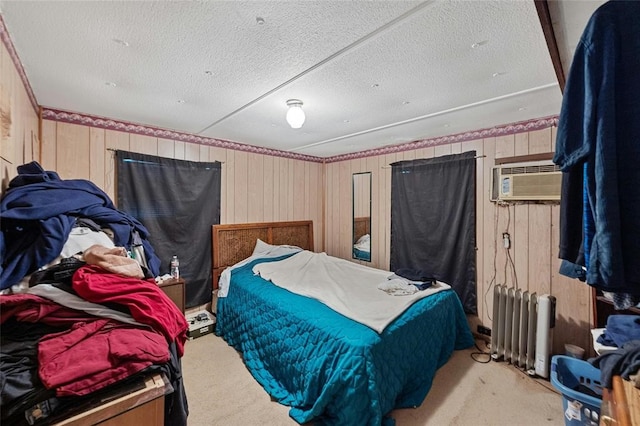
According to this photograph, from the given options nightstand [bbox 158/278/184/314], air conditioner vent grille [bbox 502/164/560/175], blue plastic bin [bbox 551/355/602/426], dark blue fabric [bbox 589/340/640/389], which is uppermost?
air conditioner vent grille [bbox 502/164/560/175]

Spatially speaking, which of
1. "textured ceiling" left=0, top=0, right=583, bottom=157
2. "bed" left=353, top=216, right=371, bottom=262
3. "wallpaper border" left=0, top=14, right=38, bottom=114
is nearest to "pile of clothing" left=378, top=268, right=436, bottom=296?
"bed" left=353, top=216, right=371, bottom=262

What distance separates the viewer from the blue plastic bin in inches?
63.0

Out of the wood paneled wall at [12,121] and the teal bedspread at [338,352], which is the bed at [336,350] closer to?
the teal bedspread at [338,352]

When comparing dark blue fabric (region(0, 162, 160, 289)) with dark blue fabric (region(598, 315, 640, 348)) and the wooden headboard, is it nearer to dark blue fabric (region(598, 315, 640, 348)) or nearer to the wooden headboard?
the wooden headboard

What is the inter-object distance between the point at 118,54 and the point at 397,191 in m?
3.02

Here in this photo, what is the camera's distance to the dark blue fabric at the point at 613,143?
2.16 ft

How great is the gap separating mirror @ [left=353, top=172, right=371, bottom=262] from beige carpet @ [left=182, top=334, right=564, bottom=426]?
1810 mm

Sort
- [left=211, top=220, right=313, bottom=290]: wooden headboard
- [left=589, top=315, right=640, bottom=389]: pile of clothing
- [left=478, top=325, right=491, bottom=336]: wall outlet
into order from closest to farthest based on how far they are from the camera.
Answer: [left=589, top=315, right=640, bottom=389]: pile of clothing
[left=478, top=325, right=491, bottom=336]: wall outlet
[left=211, top=220, right=313, bottom=290]: wooden headboard

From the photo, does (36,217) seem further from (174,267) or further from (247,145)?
(247,145)

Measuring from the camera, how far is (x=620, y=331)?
1.49 metres

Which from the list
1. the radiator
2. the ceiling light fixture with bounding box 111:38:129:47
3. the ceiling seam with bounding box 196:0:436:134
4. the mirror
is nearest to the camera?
the ceiling seam with bounding box 196:0:436:134

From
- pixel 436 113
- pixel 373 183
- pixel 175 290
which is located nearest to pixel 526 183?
pixel 436 113

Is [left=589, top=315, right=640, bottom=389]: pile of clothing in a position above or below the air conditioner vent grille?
below

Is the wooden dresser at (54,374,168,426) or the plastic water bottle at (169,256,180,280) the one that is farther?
the plastic water bottle at (169,256,180,280)
